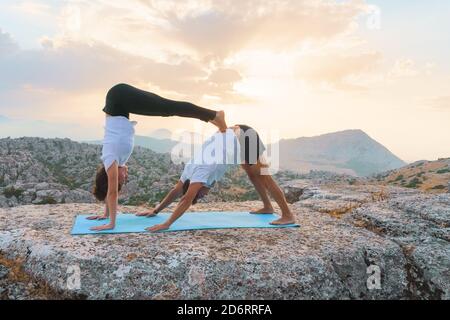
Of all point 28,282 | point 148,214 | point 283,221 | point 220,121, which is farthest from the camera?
point 148,214

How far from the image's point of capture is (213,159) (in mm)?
8336

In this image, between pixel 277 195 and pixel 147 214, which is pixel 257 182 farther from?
pixel 147 214

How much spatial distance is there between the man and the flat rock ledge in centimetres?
66

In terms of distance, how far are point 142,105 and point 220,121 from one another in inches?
69.3

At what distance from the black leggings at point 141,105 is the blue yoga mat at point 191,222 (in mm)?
2401

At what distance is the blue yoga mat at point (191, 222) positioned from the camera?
809cm

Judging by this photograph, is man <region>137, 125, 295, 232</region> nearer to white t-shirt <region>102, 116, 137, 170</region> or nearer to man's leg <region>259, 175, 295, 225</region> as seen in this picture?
man's leg <region>259, 175, 295, 225</region>

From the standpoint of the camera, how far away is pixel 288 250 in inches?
285

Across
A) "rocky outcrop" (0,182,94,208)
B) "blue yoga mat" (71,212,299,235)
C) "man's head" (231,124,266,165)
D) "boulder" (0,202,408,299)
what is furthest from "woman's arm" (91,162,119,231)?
"rocky outcrop" (0,182,94,208)

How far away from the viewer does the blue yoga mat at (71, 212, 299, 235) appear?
8.09 meters

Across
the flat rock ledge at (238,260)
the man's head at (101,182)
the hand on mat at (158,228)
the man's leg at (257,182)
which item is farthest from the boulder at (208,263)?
the man's leg at (257,182)

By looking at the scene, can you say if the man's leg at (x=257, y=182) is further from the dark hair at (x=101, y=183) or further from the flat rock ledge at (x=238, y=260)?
the dark hair at (x=101, y=183)

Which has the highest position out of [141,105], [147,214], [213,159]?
[141,105]

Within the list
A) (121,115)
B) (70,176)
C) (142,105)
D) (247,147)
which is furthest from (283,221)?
(70,176)
